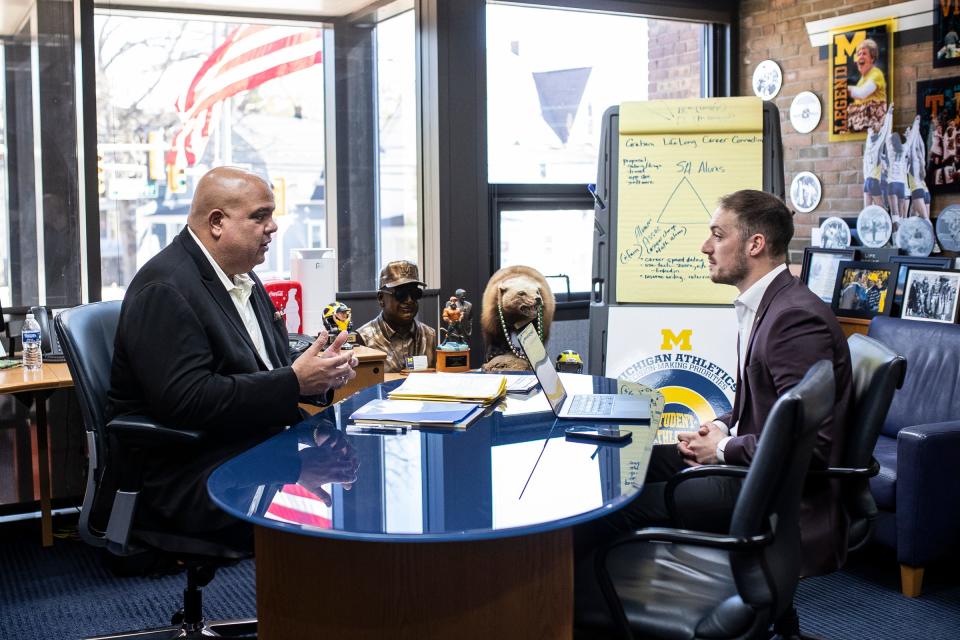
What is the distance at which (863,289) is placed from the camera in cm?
477

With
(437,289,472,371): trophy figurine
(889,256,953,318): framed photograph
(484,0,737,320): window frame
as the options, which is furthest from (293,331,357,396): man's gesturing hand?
(889,256,953,318): framed photograph

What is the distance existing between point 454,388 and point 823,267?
9.93ft

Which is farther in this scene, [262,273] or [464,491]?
[262,273]

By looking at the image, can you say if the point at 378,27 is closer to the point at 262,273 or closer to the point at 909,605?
the point at 262,273

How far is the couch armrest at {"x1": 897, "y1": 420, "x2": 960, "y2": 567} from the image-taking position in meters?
3.27

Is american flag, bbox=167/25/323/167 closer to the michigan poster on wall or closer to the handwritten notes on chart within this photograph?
the handwritten notes on chart

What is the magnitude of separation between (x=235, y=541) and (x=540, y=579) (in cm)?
82

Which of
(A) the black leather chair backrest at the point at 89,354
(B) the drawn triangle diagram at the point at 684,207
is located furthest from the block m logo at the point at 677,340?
(A) the black leather chair backrest at the point at 89,354

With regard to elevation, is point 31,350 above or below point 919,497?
above

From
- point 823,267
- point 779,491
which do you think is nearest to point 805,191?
point 823,267

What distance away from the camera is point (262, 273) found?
4.81 meters

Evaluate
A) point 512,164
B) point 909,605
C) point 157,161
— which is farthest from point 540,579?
point 512,164

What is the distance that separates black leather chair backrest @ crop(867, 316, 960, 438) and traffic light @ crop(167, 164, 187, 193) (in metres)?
3.19

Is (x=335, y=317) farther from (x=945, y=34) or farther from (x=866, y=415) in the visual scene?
(x=945, y=34)
